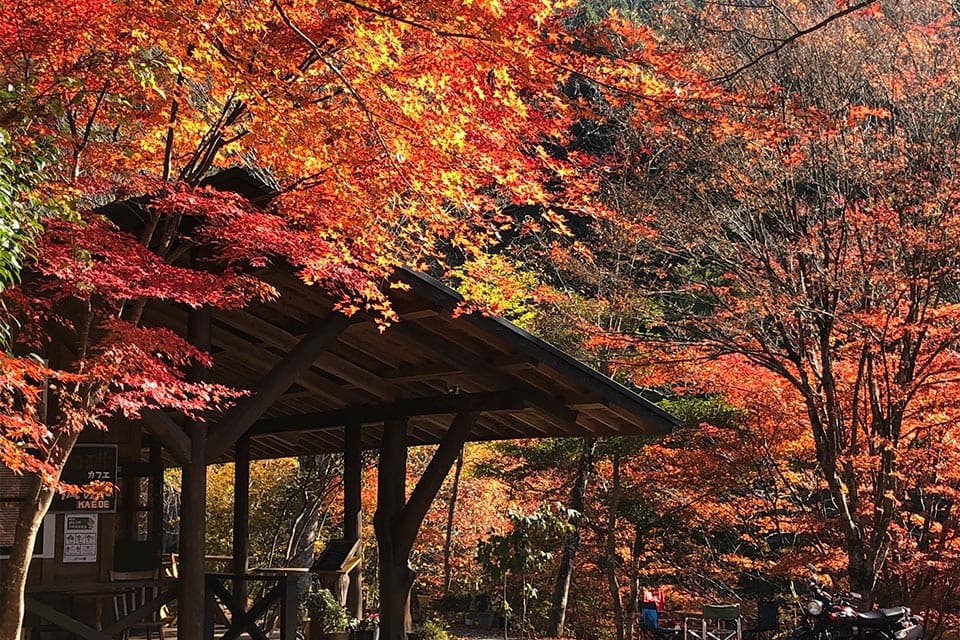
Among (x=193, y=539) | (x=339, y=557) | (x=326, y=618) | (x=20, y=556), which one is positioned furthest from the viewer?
(x=339, y=557)

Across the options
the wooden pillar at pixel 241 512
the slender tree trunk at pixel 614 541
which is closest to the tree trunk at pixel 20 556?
Answer: the wooden pillar at pixel 241 512

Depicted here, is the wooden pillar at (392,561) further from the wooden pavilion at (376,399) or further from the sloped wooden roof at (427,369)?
the sloped wooden roof at (427,369)

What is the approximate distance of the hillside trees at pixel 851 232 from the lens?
1012 cm

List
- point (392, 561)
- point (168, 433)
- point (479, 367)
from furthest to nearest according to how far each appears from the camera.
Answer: point (392, 561) → point (479, 367) → point (168, 433)

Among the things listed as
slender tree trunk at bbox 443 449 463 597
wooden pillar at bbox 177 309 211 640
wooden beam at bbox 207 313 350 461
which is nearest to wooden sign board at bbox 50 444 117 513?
wooden pillar at bbox 177 309 211 640

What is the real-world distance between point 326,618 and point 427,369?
2753 mm

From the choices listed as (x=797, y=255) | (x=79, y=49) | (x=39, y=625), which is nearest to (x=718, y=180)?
(x=797, y=255)

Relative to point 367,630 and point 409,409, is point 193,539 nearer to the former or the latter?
point 409,409

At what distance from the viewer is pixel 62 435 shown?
6.17 meters

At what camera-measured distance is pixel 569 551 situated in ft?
49.4

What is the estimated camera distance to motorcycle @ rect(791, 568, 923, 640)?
8938 millimetres

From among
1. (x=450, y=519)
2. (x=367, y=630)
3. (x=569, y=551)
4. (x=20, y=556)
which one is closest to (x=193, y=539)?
(x=20, y=556)

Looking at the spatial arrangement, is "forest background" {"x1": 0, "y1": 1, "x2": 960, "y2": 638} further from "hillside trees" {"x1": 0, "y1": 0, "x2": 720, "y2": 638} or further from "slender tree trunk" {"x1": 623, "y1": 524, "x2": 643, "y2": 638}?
"slender tree trunk" {"x1": 623, "y1": 524, "x2": 643, "y2": 638}

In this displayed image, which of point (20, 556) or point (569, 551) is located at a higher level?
point (20, 556)
